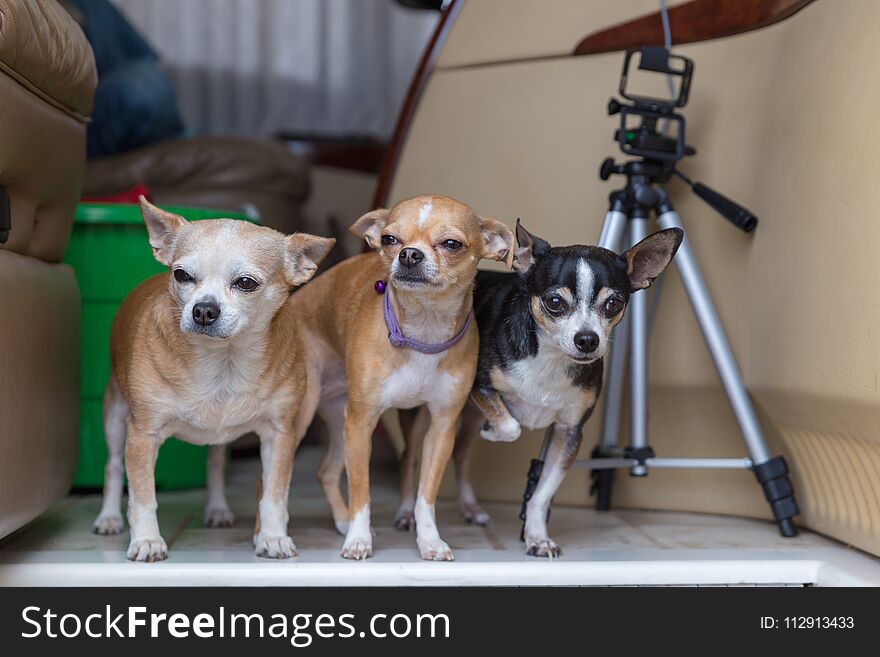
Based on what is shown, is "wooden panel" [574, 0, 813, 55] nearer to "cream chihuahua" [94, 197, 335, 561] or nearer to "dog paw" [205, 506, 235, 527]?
"cream chihuahua" [94, 197, 335, 561]

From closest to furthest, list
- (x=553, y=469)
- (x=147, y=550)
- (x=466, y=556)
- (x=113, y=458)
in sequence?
1. (x=147, y=550)
2. (x=466, y=556)
3. (x=553, y=469)
4. (x=113, y=458)

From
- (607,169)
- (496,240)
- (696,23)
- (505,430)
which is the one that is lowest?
(505,430)

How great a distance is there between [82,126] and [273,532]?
2.99 feet

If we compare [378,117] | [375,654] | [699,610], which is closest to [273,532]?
[375,654]

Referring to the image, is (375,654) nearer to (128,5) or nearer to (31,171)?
(31,171)

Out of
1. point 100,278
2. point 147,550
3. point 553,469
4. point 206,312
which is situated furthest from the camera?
point 100,278

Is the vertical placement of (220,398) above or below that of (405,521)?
above

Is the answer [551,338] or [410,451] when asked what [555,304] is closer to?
[551,338]

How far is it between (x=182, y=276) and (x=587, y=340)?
67 centimetres

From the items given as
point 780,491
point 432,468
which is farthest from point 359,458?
point 780,491

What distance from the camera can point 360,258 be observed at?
2.03 metres

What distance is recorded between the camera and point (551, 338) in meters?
1.75

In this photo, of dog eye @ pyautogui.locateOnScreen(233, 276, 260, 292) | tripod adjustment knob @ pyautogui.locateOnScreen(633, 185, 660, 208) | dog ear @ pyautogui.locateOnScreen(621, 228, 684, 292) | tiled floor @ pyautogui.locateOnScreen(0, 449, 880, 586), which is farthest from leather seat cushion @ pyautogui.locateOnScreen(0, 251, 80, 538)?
tripod adjustment knob @ pyautogui.locateOnScreen(633, 185, 660, 208)

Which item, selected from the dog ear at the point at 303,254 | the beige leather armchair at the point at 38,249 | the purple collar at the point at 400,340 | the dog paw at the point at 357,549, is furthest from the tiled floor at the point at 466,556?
the dog ear at the point at 303,254
